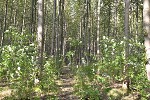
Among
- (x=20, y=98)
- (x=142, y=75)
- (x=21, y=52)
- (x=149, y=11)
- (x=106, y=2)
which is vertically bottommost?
(x=20, y=98)

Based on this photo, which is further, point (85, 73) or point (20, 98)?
point (85, 73)

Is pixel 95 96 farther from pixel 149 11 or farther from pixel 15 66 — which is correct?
pixel 149 11

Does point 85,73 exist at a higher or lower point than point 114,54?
lower

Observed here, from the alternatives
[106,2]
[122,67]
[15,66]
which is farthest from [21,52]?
[106,2]

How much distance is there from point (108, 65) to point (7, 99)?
14.4ft

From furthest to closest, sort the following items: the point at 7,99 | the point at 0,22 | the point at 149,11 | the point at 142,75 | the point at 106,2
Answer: the point at 0,22, the point at 106,2, the point at 7,99, the point at 142,75, the point at 149,11

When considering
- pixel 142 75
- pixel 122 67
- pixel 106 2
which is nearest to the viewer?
pixel 142 75

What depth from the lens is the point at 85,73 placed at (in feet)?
40.7

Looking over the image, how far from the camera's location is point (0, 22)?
1823 inches

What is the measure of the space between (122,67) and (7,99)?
4.60 m

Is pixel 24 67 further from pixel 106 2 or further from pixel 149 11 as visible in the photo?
pixel 106 2

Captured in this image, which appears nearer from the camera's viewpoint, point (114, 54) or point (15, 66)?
point (15, 66)

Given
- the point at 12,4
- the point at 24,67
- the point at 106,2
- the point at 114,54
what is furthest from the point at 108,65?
the point at 12,4

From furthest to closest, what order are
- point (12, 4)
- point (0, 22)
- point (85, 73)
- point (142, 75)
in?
1. point (0, 22)
2. point (12, 4)
3. point (85, 73)
4. point (142, 75)
